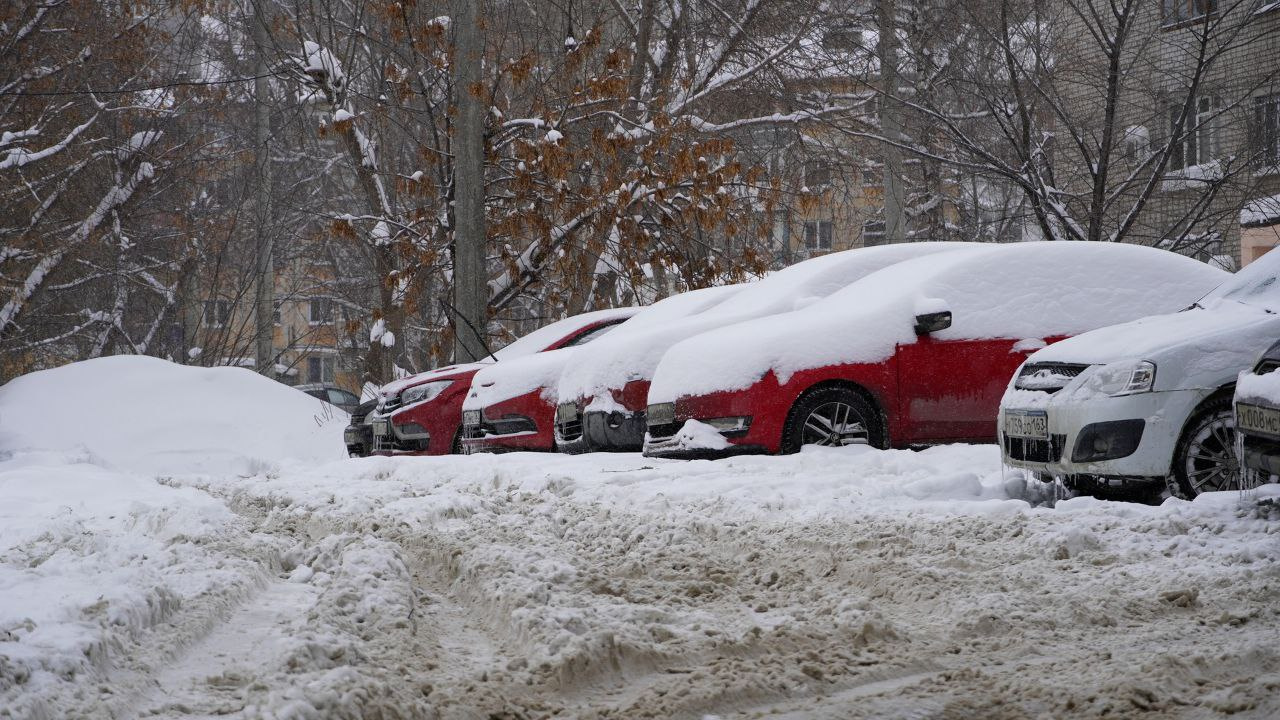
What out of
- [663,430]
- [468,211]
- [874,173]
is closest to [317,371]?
[874,173]

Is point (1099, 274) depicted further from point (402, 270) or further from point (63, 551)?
point (402, 270)

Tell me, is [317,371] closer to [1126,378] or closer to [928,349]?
[928,349]

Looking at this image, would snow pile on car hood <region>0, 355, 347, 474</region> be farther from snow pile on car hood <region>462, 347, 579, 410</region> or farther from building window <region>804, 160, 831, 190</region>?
building window <region>804, 160, 831, 190</region>

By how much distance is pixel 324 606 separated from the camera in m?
4.79

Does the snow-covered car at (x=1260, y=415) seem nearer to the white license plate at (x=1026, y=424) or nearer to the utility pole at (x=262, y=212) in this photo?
the white license plate at (x=1026, y=424)

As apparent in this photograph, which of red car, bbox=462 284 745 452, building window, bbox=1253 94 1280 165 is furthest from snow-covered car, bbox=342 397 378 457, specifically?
building window, bbox=1253 94 1280 165

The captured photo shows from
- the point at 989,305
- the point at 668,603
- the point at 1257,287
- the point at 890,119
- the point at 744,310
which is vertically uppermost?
the point at 890,119

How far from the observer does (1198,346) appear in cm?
665

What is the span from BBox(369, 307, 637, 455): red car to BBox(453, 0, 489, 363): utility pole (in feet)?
10.6

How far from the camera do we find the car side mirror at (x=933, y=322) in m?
8.95

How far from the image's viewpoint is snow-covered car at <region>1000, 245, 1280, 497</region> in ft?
21.5

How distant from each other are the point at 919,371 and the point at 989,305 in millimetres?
707

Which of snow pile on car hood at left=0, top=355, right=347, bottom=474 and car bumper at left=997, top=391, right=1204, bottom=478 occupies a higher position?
snow pile on car hood at left=0, top=355, right=347, bottom=474

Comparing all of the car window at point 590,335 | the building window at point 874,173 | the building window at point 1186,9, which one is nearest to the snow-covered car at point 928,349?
the car window at point 590,335
